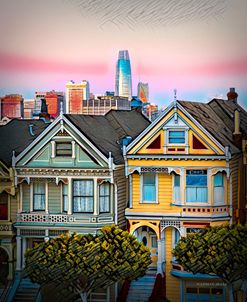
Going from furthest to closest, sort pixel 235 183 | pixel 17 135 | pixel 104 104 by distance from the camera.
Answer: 1. pixel 17 135
2. pixel 104 104
3. pixel 235 183

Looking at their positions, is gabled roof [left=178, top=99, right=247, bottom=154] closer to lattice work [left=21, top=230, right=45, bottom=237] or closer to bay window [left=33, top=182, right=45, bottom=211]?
bay window [left=33, top=182, right=45, bottom=211]

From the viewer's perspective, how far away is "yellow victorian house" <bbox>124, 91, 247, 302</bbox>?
6.49 m

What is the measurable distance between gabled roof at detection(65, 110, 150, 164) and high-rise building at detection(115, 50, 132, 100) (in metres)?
0.15

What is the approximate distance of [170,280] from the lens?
6.68 metres

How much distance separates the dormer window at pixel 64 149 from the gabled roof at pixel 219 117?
84cm

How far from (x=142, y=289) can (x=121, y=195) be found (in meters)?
0.68

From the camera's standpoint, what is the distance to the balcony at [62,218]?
21.9 feet

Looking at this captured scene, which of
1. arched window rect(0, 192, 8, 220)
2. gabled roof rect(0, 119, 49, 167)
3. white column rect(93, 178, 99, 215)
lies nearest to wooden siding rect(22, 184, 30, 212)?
arched window rect(0, 192, 8, 220)

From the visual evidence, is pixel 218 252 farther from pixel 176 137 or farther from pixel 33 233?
pixel 33 233

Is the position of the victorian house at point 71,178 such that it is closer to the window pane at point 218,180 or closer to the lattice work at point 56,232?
the lattice work at point 56,232

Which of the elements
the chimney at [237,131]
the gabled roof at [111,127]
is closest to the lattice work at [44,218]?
the gabled roof at [111,127]

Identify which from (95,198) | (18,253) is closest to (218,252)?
(95,198)

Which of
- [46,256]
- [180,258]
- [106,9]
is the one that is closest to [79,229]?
[46,256]

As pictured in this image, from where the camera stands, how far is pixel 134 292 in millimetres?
6715
